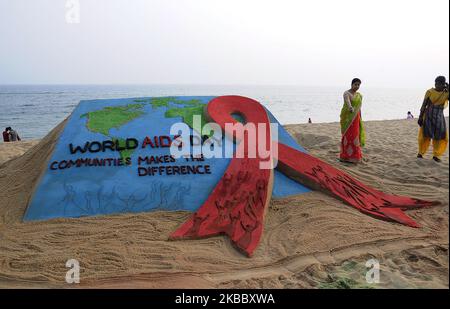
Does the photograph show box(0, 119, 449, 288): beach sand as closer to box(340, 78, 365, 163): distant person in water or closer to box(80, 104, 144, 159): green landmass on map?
box(80, 104, 144, 159): green landmass on map

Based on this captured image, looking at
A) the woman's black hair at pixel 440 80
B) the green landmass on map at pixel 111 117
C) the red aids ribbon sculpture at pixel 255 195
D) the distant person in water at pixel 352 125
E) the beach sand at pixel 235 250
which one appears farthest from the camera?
the distant person in water at pixel 352 125

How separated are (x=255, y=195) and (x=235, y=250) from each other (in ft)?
3.22

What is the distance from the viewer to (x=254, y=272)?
3312 millimetres

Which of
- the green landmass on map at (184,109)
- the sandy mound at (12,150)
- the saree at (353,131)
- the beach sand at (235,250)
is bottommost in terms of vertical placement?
the beach sand at (235,250)

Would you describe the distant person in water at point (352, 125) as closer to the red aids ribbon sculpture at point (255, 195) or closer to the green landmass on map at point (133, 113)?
the red aids ribbon sculpture at point (255, 195)

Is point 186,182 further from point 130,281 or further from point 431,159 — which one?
point 431,159

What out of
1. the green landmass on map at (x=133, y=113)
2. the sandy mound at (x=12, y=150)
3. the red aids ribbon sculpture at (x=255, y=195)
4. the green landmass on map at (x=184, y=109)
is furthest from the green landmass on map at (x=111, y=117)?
the sandy mound at (x=12, y=150)

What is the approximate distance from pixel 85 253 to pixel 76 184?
1.38m

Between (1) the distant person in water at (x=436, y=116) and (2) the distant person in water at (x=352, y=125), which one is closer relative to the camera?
(1) the distant person in water at (x=436, y=116)

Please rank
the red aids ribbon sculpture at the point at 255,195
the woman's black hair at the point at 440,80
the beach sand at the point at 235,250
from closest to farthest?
the beach sand at the point at 235,250, the red aids ribbon sculpture at the point at 255,195, the woman's black hair at the point at 440,80

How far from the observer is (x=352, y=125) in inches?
250

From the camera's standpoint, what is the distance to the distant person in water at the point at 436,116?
239 inches

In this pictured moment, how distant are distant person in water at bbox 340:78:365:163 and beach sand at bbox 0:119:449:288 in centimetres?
139
